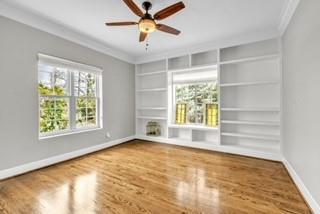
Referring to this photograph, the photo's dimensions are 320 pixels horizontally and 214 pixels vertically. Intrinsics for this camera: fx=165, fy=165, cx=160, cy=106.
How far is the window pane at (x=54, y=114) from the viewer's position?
3068 millimetres

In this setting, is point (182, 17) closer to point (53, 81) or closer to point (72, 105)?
point (53, 81)

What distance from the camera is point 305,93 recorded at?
1976mm

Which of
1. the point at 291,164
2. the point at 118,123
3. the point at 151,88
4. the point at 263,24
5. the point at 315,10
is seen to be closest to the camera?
the point at 315,10

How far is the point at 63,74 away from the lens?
134 inches

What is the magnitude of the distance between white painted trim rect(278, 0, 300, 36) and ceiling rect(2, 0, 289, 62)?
5cm

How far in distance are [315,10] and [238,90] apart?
2240mm

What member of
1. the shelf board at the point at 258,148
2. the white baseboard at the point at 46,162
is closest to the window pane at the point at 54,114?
the white baseboard at the point at 46,162

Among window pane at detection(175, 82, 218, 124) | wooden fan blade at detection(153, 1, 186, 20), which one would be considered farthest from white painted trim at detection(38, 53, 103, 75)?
window pane at detection(175, 82, 218, 124)

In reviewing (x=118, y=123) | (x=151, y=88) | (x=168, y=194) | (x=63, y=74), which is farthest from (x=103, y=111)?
(x=168, y=194)

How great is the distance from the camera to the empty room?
1945mm

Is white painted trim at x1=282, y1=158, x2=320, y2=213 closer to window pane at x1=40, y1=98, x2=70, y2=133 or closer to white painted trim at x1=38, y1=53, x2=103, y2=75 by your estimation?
window pane at x1=40, y1=98, x2=70, y2=133

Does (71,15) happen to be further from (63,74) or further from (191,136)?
(191,136)

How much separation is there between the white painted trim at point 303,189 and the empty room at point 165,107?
3 cm

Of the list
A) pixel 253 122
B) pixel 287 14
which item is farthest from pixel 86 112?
pixel 287 14
